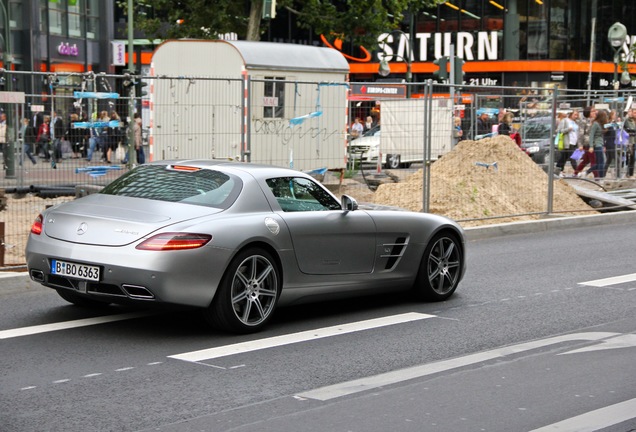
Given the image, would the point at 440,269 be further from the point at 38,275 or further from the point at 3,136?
the point at 3,136

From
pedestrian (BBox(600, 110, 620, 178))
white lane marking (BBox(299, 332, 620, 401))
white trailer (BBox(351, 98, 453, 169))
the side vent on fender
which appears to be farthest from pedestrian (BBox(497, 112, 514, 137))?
white lane marking (BBox(299, 332, 620, 401))

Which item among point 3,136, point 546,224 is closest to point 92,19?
point 546,224

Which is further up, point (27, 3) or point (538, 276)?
point (27, 3)

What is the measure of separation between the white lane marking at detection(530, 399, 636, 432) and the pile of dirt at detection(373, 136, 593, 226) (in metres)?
10.7

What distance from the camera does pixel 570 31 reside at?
195 feet

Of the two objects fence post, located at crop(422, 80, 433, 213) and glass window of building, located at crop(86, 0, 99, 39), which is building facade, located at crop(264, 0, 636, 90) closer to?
glass window of building, located at crop(86, 0, 99, 39)

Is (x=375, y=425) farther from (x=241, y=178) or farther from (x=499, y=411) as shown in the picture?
(x=241, y=178)

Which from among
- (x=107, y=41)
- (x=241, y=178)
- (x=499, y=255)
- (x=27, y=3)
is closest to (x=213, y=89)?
(x=499, y=255)

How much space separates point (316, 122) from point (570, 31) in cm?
4409

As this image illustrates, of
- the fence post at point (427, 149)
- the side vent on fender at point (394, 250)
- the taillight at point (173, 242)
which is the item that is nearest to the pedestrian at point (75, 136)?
the side vent on fender at point (394, 250)

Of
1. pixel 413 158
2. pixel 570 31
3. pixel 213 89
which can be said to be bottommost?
pixel 413 158

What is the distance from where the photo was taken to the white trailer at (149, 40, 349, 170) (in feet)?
50.3

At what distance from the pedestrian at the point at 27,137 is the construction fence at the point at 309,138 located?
54 millimetres

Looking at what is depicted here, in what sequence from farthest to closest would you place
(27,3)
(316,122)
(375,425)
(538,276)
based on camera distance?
(27,3)
(316,122)
(538,276)
(375,425)
